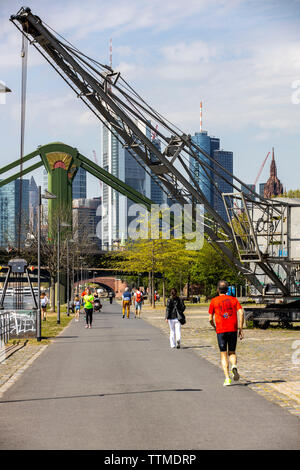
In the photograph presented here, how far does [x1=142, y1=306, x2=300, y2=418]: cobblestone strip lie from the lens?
1091 cm

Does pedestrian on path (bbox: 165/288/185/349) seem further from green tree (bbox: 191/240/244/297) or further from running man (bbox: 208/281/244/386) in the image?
green tree (bbox: 191/240/244/297)

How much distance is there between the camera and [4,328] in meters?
21.0

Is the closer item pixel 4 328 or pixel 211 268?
pixel 4 328

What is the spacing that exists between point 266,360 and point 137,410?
24.4 feet

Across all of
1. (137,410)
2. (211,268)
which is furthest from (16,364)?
(211,268)

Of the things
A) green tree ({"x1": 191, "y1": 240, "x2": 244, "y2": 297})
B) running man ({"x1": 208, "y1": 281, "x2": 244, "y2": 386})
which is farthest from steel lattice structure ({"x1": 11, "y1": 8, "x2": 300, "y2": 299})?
green tree ({"x1": 191, "y1": 240, "x2": 244, "y2": 297})

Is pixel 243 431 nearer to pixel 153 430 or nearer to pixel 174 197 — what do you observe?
pixel 153 430

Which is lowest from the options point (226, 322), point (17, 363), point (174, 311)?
point (17, 363)

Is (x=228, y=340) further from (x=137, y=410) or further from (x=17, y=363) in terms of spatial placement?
(x=17, y=363)

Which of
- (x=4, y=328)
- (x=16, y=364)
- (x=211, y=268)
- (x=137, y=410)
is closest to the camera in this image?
(x=137, y=410)

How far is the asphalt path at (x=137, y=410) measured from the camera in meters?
7.31

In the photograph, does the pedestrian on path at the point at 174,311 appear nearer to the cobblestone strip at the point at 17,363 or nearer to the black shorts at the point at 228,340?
the cobblestone strip at the point at 17,363

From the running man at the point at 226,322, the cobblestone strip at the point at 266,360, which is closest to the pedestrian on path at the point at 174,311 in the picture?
the cobblestone strip at the point at 266,360

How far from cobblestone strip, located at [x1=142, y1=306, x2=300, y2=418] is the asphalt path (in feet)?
1.25
